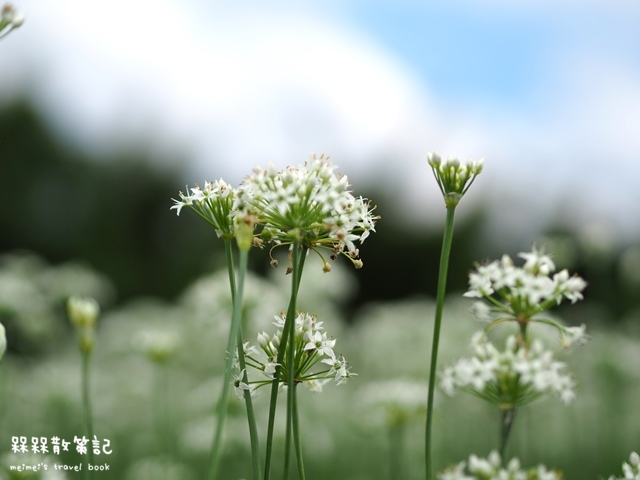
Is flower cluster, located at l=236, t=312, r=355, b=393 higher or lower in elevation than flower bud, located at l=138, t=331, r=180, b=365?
lower

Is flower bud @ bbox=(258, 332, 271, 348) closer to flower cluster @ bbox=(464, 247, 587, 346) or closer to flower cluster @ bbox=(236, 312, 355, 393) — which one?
flower cluster @ bbox=(236, 312, 355, 393)

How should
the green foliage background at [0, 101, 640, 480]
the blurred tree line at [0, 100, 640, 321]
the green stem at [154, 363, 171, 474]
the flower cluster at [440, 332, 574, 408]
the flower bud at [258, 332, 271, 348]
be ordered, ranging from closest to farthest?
the flower cluster at [440, 332, 574, 408]
the flower bud at [258, 332, 271, 348]
the green stem at [154, 363, 171, 474]
the green foliage background at [0, 101, 640, 480]
the blurred tree line at [0, 100, 640, 321]

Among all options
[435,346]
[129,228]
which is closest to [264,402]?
[435,346]

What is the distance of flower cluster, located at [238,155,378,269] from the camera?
9.13ft

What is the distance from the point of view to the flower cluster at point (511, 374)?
7.99ft

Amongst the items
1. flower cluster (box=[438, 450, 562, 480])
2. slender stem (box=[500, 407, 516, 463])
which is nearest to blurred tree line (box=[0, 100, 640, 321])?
slender stem (box=[500, 407, 516, 463])

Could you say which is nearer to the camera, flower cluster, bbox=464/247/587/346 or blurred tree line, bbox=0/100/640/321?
flower cluster, bbox=464/247/587/346

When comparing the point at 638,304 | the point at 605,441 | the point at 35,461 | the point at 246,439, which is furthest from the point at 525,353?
the point at 638,304

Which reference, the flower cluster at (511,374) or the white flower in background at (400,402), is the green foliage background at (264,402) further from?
the flower cluster at (511,374)

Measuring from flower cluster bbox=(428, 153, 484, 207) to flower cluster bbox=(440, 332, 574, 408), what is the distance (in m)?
0.62

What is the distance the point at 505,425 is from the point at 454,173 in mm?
988

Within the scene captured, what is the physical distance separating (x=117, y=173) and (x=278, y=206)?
2921 centimetres

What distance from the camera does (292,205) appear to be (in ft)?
9.22

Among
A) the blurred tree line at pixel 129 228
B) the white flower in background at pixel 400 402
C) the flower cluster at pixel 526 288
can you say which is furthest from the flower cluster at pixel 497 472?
the blurred tree line at pixel 129 228
